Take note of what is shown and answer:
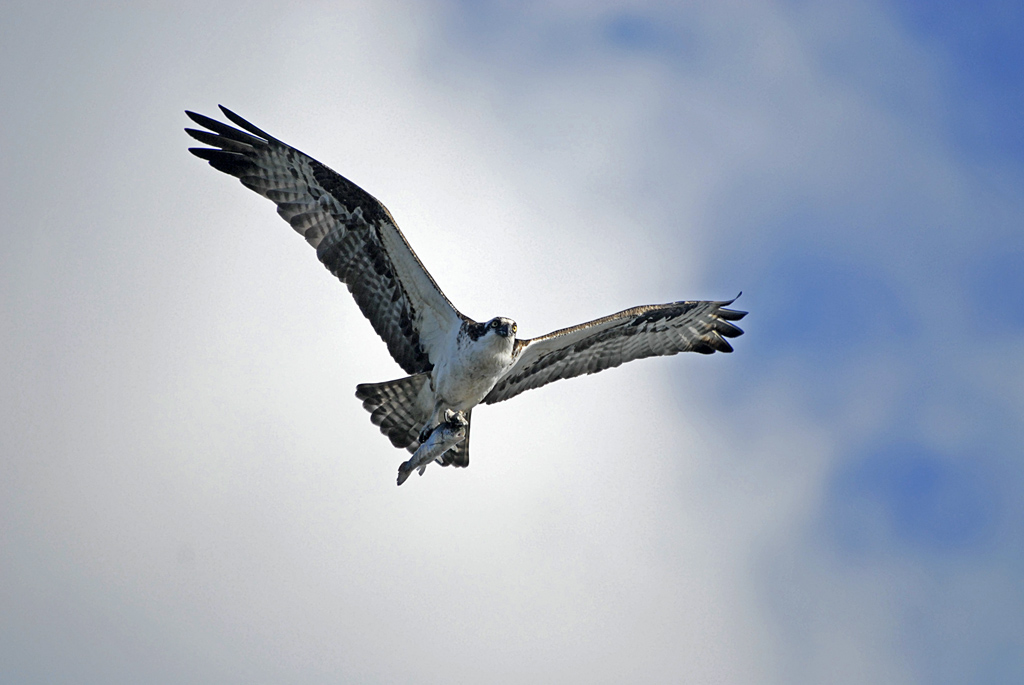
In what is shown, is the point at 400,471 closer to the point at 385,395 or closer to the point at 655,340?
the point at 385,395

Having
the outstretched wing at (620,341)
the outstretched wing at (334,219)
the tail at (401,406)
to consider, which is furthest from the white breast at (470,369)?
Answer: the outstretched wing at (620,341)

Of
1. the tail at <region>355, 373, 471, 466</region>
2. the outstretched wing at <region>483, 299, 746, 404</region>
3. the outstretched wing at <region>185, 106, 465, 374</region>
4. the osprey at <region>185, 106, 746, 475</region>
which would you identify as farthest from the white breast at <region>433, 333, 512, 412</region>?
the outstretched wing at <region>483, 299, 746, 404</region>

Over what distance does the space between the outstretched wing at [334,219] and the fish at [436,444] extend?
1.36 m

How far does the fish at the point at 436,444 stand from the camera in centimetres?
1098

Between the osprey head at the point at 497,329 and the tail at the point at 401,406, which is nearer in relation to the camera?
the osprey head at the point at 497,329

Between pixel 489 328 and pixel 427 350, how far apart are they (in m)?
1.37

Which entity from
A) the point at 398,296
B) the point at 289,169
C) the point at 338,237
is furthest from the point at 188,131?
the point at 398,296

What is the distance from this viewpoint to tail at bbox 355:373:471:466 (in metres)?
12.0

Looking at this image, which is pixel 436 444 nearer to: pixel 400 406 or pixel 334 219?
pixel 400 406

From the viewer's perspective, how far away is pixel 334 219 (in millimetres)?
12031

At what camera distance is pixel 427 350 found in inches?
489

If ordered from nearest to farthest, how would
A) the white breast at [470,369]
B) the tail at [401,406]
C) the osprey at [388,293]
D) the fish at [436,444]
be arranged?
the fish at [436,444] → the white breast at [470,369] → the osprey at [388,293] → the tail at [401,406]

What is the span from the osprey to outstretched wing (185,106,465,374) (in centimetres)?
1

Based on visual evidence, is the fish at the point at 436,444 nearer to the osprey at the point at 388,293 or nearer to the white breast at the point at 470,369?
the osprey at the point at 388,293
